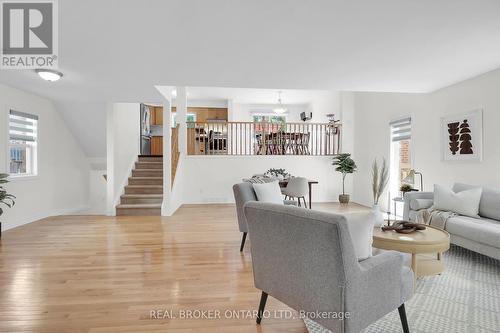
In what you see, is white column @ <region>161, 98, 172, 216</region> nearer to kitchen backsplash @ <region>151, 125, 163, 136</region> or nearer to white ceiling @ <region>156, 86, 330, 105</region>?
white ceiling @ <region>156, 86, 330, 105</region>

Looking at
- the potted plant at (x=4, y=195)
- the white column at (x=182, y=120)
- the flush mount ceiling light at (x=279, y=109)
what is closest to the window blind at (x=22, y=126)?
the potted plant at (x=4, y=195)

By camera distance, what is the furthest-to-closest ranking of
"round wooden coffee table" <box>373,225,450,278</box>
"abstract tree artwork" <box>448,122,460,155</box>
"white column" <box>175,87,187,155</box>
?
"white column" <box>175,87,187,155</box> < "abstract tree artwork" <box>448,122,460,155</box> < "round wooden coffee table" <box>373,225,450,278</box>

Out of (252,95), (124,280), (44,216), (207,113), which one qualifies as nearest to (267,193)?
(124,280)

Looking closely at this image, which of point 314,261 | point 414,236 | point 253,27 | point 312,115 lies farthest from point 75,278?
point 312,115

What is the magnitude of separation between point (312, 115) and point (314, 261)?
971 cm

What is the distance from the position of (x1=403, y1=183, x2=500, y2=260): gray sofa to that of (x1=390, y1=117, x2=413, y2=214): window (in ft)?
6.71

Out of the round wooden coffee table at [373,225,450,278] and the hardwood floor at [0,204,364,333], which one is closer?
the hardwood floor at [0,204,364,333]

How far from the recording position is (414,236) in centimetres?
250

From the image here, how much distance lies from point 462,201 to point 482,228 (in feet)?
2.24

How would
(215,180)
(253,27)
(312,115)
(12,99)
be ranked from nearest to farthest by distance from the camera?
(253,27)
(12,99)
(215,180)
(312,115)

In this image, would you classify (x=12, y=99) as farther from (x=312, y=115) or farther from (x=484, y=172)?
(x=312, y=115)

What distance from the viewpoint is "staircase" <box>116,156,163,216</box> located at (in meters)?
6.09

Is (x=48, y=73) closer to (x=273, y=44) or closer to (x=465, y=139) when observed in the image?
(x=273, y=44)

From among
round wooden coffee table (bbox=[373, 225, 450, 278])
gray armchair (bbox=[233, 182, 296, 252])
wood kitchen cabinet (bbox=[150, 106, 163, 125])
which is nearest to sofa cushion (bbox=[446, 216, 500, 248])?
round wooden coffee table (bbox=[373, 225, 450, 278])
